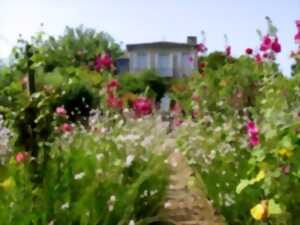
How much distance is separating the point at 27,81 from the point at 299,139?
77.4 inches

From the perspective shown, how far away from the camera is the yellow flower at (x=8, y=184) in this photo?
12.3ft

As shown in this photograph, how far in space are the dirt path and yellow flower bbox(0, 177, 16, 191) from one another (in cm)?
91

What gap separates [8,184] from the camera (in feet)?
12.6

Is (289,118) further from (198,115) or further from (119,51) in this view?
(119,51)

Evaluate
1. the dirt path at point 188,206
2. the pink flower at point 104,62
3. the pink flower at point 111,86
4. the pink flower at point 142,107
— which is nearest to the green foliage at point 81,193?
the dirt path at point 188,206

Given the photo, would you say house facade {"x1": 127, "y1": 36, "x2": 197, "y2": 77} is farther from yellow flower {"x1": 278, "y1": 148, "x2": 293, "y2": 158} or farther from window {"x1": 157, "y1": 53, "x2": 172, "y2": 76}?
yellow flower {"x1": 278, "y1": 148, "x2": 293, "y2": 158}

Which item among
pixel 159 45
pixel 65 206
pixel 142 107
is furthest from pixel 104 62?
pixel 159 45

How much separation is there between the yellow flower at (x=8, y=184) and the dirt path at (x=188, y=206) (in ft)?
3.00

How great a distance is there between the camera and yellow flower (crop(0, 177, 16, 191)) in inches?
148

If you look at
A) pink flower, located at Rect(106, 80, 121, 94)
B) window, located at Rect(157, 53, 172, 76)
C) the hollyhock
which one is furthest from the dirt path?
window, located at Rect(157, 53, 172, 76)

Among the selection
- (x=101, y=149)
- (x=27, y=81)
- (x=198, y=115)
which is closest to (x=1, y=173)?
(x=27, y=81)

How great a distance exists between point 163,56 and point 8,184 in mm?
47283

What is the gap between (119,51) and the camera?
57906 mm

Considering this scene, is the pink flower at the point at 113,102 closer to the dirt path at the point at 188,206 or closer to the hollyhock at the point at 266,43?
the dirt path at the point at 188,206
